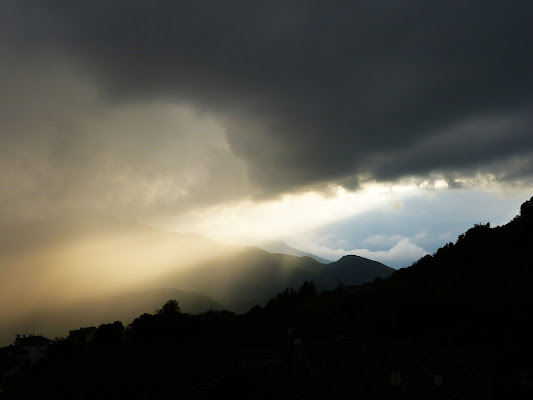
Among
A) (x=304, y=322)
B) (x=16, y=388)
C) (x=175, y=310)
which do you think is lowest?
(x=16, y=388)

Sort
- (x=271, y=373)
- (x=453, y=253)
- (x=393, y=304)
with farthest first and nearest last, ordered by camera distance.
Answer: (x=453, y=253) → (x=393, y=304) → (x=271, y=373)

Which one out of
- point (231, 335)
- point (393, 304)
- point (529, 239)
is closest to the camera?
point (393, 304)

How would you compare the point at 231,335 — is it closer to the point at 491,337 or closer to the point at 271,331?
the point at 271,331

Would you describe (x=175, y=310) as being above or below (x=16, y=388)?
above

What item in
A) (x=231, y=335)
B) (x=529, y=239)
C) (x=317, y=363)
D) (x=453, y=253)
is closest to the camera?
(x=317, y=363)

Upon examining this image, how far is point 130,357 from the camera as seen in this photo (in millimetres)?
79688

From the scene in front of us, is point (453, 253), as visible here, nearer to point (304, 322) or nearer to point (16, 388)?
point (304, 322)

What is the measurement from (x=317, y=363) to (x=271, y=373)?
4.10m

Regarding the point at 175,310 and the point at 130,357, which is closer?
the point at 130,357

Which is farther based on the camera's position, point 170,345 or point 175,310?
point 175,310

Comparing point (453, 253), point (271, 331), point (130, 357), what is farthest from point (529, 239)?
point (130, 357)

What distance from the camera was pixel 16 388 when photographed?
7988 cm

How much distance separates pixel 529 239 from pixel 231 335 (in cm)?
8884

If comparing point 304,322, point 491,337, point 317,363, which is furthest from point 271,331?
point 317,363
